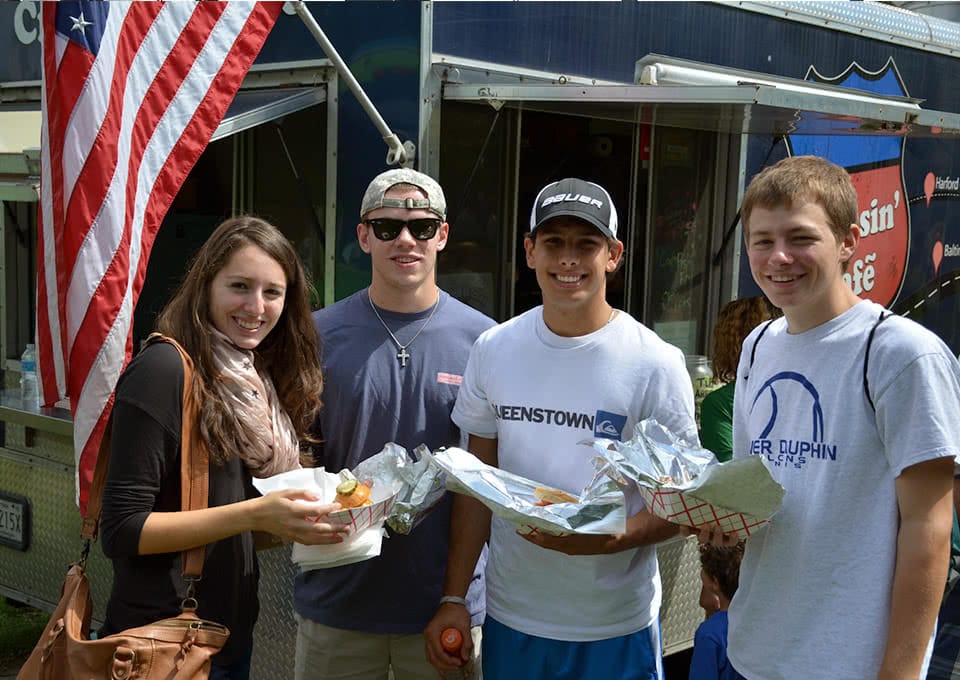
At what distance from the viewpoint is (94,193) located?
11.9 feet

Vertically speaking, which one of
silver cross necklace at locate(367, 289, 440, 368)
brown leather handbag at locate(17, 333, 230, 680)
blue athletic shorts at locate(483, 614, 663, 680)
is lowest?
blue athletic shorts at locate(483, 614, 663, 680)

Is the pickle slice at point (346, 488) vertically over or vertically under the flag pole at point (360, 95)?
under

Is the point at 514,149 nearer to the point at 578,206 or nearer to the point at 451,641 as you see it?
the point at 578,206

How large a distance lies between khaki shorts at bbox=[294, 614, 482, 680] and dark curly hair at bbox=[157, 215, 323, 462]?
57 cm

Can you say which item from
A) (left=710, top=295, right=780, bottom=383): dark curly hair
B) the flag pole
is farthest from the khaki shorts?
the flag pole

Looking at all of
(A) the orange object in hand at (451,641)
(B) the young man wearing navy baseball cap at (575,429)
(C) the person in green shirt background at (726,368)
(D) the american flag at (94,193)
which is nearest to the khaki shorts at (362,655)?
(A) the orange object in hand at (451,641)

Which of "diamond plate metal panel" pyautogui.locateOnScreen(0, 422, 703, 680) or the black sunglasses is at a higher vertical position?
the black sunglasses

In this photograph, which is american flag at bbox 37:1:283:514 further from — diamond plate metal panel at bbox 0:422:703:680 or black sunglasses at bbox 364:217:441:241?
black sunglasses at bbox 364:217:441:241

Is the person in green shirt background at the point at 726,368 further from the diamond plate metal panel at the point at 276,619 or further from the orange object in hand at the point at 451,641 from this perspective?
the diamond plate metal panel at the point at 276,619

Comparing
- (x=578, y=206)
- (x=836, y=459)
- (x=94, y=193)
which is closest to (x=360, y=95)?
(x=94, y=193)

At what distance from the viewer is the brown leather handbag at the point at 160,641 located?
7.47 ft

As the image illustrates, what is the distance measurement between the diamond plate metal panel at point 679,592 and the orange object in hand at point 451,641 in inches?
58.4

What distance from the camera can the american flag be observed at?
3633mm

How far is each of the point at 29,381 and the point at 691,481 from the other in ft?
11.5
